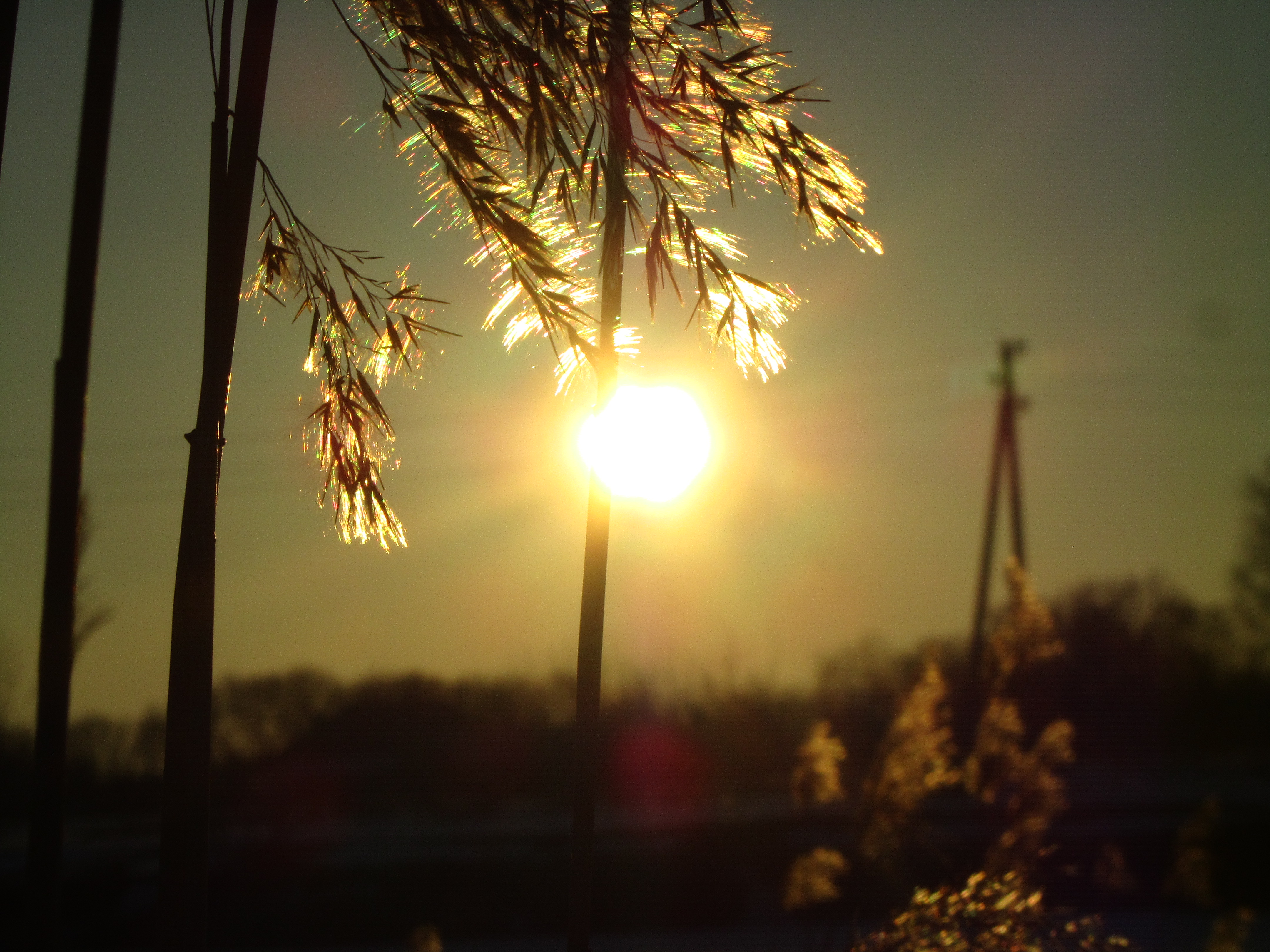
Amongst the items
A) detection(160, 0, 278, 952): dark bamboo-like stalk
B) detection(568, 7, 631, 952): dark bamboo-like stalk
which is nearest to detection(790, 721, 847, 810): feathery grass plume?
detection(568, 7, 631, 952): dark bamboo-like stalk

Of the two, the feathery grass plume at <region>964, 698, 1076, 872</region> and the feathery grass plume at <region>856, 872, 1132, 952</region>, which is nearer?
Answer: the feathery grass plume at <region>856, 872, 1132, 952</region>

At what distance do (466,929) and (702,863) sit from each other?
4.59m

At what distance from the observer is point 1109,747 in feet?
90.6

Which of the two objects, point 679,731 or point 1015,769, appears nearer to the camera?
point 1015,769

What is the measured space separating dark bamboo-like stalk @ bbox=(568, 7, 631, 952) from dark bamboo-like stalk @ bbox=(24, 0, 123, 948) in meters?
2.71

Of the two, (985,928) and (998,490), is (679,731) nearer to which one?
(998,490)

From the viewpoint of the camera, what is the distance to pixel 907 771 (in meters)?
8.32

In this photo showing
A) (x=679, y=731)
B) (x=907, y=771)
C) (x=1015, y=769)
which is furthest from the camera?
(x=679, y=731)

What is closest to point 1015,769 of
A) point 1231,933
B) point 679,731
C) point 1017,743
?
point 1017,743

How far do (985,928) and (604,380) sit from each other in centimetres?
244

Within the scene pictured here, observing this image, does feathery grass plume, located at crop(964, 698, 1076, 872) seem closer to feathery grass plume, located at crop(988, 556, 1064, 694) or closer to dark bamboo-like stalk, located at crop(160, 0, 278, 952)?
feathery grass plume, located at crop(988, 556, 1064, 694)

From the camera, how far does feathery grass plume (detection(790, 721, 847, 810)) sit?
26.7 ft

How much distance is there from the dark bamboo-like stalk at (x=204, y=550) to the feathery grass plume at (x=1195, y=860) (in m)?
10.4

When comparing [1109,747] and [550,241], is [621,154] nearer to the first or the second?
[550,241]
